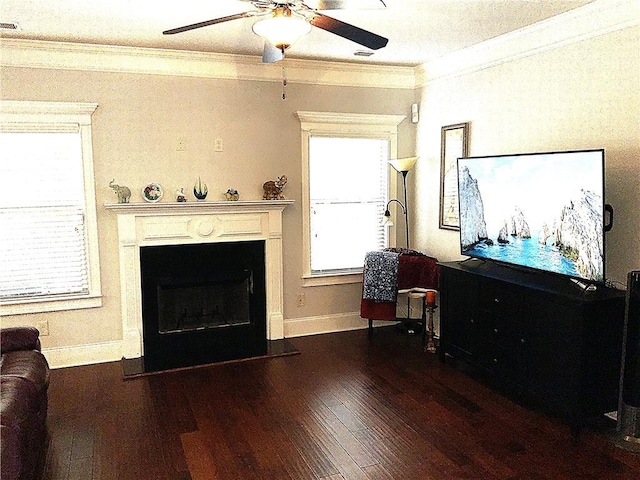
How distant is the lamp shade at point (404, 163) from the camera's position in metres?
4.94

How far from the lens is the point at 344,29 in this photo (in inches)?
102

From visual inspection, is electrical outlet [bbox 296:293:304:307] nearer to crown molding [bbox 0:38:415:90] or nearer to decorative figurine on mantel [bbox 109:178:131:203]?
decorative figurine on mantel [bbox 109:178:131:203]

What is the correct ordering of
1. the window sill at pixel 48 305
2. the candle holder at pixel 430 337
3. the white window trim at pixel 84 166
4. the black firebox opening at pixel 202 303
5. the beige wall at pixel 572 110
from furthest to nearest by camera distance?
the candle holder at pixel 430 337, the black firebox opening at pixel 202 303, the window sill at pixel 48 305, the white window trim at pixel 84 166, the beige wall at pixel 572 110

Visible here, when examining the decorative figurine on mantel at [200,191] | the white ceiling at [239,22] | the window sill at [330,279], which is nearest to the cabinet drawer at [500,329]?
the window sill at [330,279]

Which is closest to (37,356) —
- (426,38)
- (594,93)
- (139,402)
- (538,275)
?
(139,402)

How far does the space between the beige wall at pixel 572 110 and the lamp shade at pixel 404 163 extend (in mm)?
364

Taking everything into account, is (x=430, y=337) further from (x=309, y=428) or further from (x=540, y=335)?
(x=309, y=428)

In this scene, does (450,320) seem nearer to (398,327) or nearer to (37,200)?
(398,327)

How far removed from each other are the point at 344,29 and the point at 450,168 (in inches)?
97.4

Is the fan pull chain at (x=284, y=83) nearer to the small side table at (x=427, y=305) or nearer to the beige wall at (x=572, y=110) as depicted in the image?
the beige wall at (x=572, y=110)

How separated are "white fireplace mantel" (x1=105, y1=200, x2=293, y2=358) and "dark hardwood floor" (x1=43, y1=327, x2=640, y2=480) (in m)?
0.47

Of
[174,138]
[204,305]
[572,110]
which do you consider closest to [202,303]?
[204,305]

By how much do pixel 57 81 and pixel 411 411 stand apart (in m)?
3.60

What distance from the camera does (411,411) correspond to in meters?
3.50
